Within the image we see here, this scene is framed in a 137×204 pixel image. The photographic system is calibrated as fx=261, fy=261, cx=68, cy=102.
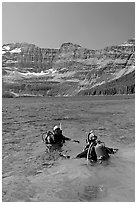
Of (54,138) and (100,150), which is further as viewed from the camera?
(54,138)

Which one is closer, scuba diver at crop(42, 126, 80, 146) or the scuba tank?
the scuba tank

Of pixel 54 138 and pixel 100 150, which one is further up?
pixel 100 150

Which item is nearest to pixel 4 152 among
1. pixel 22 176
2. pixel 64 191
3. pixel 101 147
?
pixel 22 176

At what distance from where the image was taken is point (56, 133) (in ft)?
Answer: 74.1

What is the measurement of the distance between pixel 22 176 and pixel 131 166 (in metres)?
6.25

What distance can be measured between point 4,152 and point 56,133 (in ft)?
15.4

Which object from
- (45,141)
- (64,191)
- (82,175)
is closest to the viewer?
(64,191)

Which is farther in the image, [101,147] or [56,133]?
[56,133]

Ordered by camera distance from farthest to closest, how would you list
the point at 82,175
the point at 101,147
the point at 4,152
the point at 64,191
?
1. the point at 4,152
2. the point at 101,147
3. the point at 82,175
4. the point at 64,191

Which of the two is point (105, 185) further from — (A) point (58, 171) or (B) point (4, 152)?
(B) point (4, 152)

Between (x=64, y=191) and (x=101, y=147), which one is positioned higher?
(x=101, y=147)

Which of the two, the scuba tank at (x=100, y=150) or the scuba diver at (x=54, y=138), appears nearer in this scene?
the scuba tank at (x=100, y=150)

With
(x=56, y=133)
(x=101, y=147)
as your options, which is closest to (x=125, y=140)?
(x=56, y=133)

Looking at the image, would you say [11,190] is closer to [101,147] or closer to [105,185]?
[105,185]
